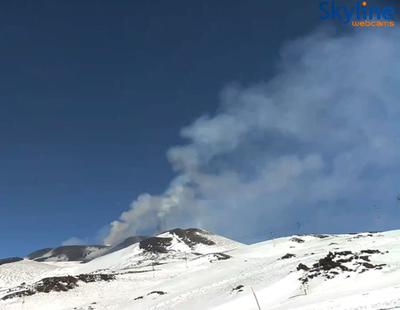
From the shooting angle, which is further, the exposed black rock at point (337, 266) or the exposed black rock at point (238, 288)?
the exposed black rock at point (238, 288)

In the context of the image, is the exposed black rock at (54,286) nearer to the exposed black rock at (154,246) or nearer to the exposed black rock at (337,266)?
the exposed black rock at (337,266)

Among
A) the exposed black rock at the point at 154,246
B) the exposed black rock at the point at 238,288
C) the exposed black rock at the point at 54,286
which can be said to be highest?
the exposed black rock at the point at 154,246

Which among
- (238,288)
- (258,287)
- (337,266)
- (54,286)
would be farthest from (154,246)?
(337,266)

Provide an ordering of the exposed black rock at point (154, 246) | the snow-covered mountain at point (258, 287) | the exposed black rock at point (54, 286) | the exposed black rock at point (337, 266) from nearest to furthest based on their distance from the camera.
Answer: the snow-covered mountain at point (258, 287) < the exposed black rock at point (337, 266) < the exposed black rock at point (54, 286) < the exposed black rock at point (154, 246)

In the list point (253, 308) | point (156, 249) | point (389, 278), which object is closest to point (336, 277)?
point (389, 278)

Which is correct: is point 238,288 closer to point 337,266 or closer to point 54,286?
point 337,266

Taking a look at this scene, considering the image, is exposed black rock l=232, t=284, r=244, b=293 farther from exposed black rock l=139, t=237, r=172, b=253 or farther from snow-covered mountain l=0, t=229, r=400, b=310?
exposed black rock l=139, t=237, r=172, b=253

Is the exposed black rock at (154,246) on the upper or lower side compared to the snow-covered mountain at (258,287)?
upper

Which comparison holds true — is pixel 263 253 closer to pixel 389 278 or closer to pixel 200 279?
pixel 200 279

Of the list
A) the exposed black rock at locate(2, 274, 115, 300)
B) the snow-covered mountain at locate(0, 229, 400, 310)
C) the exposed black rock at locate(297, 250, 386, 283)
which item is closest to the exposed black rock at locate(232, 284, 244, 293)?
the snow-covered mountain at locate(0, 229, 400, 310)

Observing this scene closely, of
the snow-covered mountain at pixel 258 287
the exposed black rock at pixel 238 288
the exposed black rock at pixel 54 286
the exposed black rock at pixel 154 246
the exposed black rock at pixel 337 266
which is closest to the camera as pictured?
the snow-covered mountain at pixel 258 287

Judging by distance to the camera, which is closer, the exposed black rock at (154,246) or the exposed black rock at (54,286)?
the exposed black rock at (54,286)

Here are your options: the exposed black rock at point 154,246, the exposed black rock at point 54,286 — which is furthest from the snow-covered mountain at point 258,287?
the exposed black rock at point 154,246

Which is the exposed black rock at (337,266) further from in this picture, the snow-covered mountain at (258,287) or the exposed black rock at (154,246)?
the exposed black rock at (154,246)
